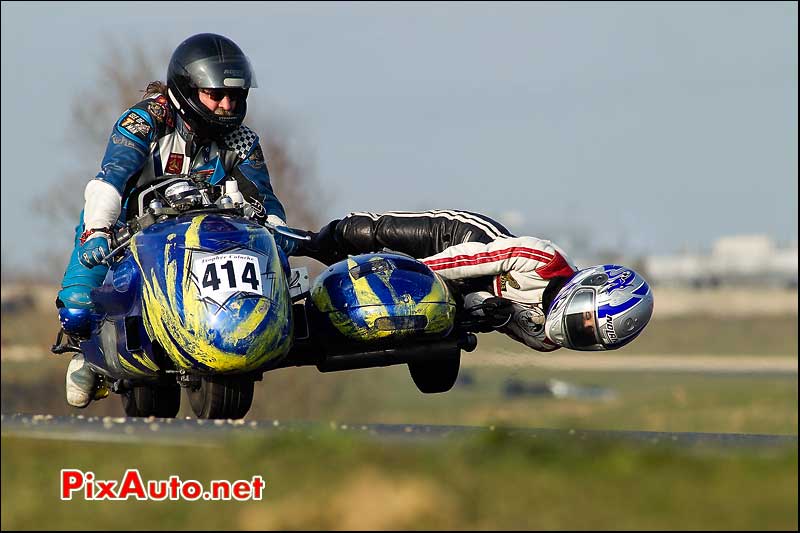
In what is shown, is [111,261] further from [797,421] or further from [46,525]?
[797,421]

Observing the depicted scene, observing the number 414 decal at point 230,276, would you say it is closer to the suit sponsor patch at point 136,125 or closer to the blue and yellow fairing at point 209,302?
the blue and yellow fairing at point 209,302

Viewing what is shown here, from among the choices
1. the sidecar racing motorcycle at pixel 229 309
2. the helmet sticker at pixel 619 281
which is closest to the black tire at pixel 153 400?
the sidecar racing motorcycle at pixel 229 309

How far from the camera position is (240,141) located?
1095 cm

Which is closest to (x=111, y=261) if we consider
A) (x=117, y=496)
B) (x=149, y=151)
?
(x=149, y=151)

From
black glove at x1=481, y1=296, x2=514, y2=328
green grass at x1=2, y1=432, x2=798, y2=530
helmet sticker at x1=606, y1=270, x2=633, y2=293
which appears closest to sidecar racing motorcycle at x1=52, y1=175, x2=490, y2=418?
black glove at x1=481, y1=296, x2=514, y2=328

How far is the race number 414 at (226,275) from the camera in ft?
28.1

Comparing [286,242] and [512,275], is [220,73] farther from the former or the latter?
[512,275]

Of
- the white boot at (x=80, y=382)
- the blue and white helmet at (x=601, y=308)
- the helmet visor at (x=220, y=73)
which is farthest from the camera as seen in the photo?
the white boot at (x=80, y=382)

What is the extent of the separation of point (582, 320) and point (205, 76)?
3072 millimetres

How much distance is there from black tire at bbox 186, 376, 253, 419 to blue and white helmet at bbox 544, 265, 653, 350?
7.25 ft

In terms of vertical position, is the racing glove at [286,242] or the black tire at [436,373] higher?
the racing glove at [286,242]

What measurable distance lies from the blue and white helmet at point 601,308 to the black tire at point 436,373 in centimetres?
Result: 107

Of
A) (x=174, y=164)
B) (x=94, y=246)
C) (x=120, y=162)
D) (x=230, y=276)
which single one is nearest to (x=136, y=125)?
(x=120, y=162)

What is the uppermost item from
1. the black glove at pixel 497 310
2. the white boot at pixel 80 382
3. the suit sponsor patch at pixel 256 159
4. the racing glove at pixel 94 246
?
the suit sponsor patch at pixel 256 159
